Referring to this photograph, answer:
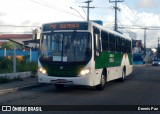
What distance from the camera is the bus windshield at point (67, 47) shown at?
1575 cm

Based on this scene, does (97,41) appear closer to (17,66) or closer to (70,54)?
(70,54)

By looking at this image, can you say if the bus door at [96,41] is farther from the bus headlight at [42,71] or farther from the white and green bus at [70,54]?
the bus headlight at [42,71]

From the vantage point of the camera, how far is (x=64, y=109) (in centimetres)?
1148

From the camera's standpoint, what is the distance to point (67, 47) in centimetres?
1588

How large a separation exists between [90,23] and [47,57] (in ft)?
7.92

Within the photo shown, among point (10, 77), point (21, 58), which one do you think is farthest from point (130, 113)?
point (21, 58)

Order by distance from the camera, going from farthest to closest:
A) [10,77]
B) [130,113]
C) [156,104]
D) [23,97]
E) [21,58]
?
1. [21,58]
2. [10,77]
3. [23,97]
4. [156,104]
5. [130,113]

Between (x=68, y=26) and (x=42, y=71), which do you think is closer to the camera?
(x=42, y=71)

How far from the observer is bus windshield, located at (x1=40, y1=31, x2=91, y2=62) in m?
15.8

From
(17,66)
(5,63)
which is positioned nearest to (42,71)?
(17,66)

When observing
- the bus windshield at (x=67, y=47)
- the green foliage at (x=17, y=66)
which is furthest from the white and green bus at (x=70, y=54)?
the green foliage at (x=17, y=66)

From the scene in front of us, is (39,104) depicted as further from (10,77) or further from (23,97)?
(10,77)

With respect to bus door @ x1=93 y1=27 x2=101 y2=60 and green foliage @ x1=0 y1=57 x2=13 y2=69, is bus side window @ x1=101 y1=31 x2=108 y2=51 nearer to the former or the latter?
bus door @ x1=93 y1=27 x2=101 y2=60

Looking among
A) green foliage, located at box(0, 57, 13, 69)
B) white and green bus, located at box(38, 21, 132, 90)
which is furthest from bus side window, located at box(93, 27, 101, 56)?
green foliage, located at box(0, 57, 13, 69)
